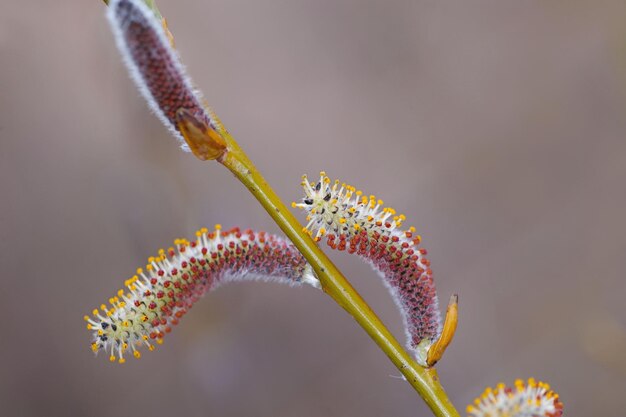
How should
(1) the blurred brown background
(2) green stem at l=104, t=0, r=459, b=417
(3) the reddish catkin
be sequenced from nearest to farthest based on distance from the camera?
1. (3) the reddish catkin
2. (2) green stem at l=104, t=0, r=459, b=417
3. (1) the blurred brown background

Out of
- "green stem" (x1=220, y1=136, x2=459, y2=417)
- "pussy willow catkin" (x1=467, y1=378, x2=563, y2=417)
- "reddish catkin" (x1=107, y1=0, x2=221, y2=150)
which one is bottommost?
"pussy willow catkin" (x1=467, y1=378, x2=563, y2=417)

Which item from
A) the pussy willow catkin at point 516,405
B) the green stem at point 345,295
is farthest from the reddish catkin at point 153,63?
the pussy willow catkin at point 516,405

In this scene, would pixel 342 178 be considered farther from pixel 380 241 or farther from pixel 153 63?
pixel 153 63

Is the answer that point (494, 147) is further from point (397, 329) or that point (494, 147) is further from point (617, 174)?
point (397, 329)

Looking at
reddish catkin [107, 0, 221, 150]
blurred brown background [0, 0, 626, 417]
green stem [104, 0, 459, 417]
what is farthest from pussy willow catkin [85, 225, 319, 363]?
blurred brown background [0, 0, 626, 417]

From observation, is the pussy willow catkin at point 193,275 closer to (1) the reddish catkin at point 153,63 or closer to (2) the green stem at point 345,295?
(2) the green stem at point 345,295

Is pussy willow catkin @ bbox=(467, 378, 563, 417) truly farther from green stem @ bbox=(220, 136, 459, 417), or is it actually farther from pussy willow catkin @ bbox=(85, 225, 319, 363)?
pussy willow catkin @ bbox=(85, 225, 319, 363)

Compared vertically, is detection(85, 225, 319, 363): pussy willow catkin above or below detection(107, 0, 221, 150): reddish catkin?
below
